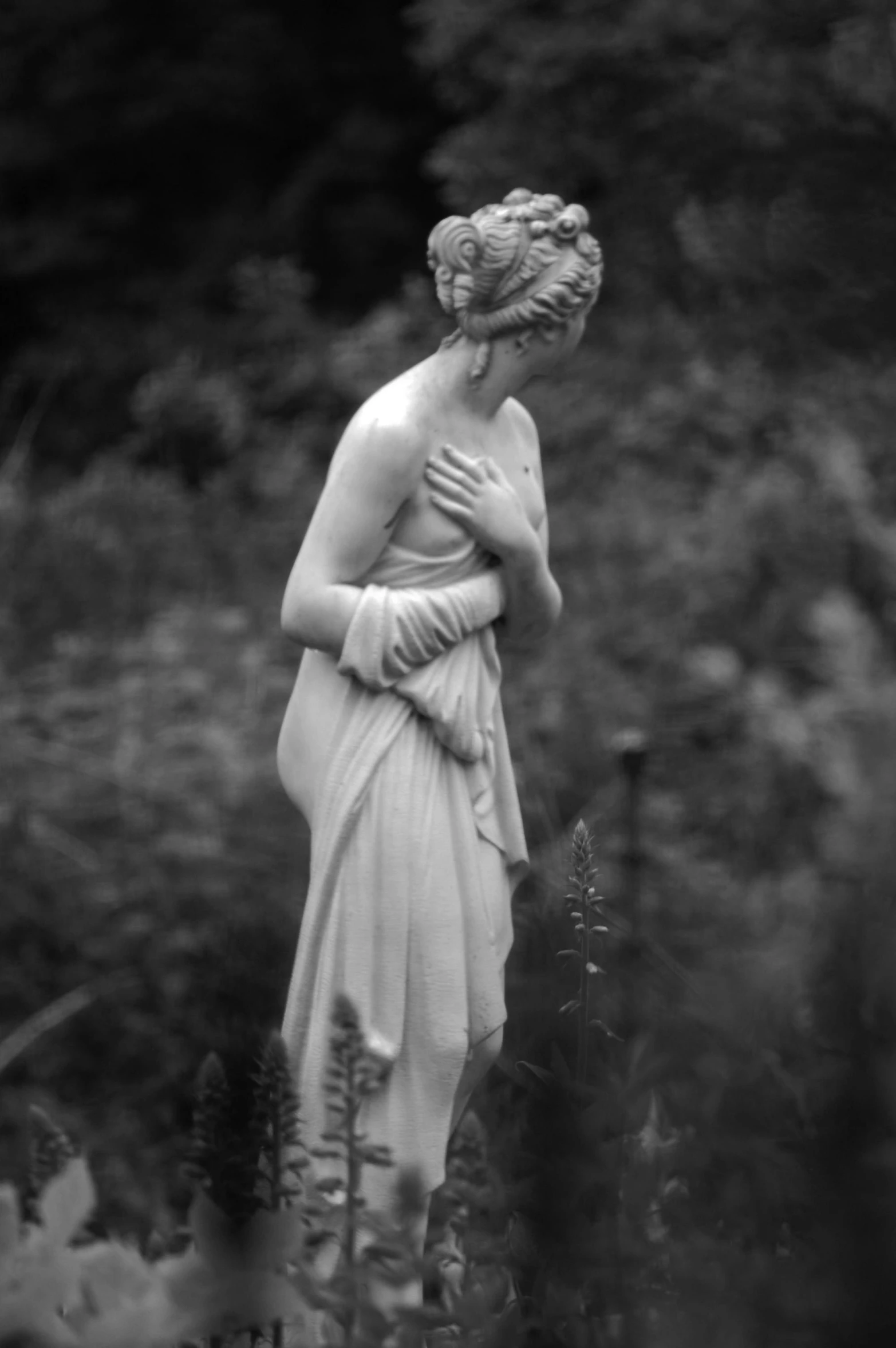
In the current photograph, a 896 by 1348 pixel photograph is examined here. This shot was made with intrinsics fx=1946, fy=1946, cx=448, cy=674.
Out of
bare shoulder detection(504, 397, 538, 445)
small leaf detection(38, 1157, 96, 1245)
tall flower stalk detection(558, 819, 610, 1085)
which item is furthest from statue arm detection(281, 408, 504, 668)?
small leaf detection(38, 1157, 96, 1245)

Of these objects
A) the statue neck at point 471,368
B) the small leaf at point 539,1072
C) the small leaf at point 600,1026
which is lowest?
the small leaf at point 539,1072

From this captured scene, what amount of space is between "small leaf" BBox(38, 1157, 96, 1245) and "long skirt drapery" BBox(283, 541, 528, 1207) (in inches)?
31.5

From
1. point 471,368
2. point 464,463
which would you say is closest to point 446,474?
point 464,463

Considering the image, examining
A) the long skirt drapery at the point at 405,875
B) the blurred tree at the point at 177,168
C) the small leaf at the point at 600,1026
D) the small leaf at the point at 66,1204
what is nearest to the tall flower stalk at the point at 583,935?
the small leaf at the point at 600,1026

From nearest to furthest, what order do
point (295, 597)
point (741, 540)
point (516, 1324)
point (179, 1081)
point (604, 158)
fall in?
point (516, 1324) < point (295, 597) < point (179, 1081) < point (741, 540) < point (604, 158)

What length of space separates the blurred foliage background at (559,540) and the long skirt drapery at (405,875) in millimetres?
817

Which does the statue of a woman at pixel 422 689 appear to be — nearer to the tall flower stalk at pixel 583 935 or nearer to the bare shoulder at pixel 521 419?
the bare shoulder at pixel 521 419

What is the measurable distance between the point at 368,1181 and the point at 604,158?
6.65 metres

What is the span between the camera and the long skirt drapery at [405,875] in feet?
9.85

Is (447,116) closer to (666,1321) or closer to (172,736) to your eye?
(172,736)

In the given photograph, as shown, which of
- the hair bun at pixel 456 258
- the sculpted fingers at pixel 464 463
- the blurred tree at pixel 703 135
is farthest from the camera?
the blurred tree at pixel 703 135

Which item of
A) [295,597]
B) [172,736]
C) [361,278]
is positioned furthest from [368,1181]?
[361,278]

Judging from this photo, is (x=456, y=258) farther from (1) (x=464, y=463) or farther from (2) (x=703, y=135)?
(2) (x=703, y=135)

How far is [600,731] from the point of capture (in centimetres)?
773
